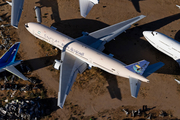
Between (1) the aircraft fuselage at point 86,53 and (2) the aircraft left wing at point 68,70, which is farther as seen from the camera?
(1) the aircraft fuselage at point 86,53

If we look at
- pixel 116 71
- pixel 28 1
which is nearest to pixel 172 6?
pixel 116 71

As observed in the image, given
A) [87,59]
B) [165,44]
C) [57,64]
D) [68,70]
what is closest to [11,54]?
[57,64]

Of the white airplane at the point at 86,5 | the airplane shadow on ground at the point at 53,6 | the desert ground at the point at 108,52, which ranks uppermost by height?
the white airplane at the point at 86,5

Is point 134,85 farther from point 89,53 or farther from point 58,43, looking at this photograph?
point 58,43

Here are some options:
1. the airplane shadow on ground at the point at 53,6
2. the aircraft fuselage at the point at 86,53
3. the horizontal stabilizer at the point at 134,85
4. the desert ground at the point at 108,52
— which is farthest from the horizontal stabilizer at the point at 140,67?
the airplane shadow on ground at the point at 53,6

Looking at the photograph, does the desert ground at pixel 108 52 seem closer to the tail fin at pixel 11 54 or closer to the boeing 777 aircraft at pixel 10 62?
the boeing 777 aircraft at pixel 10 62

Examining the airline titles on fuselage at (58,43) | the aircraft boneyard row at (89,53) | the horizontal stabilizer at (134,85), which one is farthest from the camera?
the airline titles on fuselage at (58,43)

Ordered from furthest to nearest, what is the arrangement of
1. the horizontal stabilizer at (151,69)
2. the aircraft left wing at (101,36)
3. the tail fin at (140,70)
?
1. the aircraft left wing at (101,36)
2. the horizontal stabilizer at (151,69)
3. the tail fin at (140,70)
